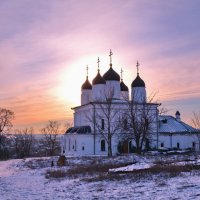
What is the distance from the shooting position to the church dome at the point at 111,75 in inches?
2240

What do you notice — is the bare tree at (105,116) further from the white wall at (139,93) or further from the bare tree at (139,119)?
the white wall at (139,93)

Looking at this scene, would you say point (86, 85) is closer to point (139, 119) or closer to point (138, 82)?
point (138, 82)

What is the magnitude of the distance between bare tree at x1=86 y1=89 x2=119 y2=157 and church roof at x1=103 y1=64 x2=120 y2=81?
1.81 m

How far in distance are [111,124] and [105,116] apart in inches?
57.6

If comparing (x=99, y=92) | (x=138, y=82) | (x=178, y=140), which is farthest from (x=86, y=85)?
(x=178, y=140)

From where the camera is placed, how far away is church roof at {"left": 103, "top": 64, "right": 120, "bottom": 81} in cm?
5691

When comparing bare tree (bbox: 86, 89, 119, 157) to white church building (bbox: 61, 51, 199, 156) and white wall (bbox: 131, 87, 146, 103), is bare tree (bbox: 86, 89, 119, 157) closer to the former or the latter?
white church building (bbox: 61, 51, 199, 156)

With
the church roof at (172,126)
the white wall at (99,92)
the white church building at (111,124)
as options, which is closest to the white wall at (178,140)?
the white church building at (111,124)

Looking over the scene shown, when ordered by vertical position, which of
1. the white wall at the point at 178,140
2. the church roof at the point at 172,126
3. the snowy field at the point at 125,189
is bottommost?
the snowy field at the point at 125,189

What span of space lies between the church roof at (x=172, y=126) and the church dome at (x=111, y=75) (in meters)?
10.4

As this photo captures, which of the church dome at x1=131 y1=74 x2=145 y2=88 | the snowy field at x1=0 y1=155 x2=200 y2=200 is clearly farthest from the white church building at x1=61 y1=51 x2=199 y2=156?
the snowy field at x1=0 y1=155 x2=200 y2=200

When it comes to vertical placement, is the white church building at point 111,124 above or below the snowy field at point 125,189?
above

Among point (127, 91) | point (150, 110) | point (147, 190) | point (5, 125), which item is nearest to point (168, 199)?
point (147, 190)

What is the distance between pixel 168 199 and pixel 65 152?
48459 millimetres
